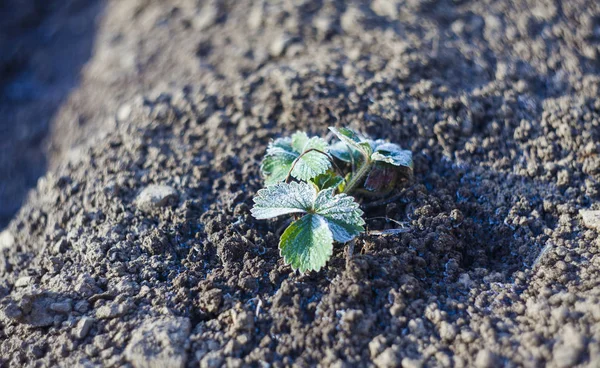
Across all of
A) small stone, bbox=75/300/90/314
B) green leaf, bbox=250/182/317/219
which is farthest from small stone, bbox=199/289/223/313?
small stone, bbox=75/300/90/314

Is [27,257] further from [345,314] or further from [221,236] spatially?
[345,314]

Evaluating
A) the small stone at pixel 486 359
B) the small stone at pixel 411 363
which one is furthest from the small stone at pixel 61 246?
the small stone at pixel 486 359

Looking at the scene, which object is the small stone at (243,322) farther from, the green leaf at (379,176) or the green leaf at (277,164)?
the green leaf at (379,176)

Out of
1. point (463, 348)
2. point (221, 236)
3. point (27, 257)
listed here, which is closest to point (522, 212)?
point (463, 348)

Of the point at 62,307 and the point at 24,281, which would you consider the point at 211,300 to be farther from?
the point at 24,281

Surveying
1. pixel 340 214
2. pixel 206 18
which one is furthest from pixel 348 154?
pixel 206 18

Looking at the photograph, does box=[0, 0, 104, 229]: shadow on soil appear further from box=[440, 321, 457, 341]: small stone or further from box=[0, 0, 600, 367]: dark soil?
box=[440, 321, 457, 341]: small stone
